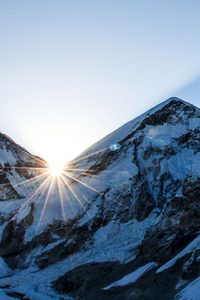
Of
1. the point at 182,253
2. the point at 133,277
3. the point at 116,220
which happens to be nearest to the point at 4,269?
the point at 116,220

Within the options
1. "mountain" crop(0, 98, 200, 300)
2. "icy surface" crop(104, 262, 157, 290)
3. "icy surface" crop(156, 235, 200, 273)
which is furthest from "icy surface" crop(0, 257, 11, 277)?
"icy surface" crop(156, 235, 200, 273)

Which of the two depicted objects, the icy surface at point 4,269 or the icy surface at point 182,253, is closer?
the icy surface at point 182,253

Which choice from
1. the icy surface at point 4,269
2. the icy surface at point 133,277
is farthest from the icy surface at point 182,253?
the icy surface at point 4,269

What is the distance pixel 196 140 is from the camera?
100m

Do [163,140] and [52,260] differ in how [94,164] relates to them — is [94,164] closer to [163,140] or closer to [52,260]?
[163,140]

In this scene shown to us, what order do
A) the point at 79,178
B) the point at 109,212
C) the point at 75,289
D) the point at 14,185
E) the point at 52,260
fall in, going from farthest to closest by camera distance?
1. the point at 14,185
2. the point at 79,178
3. the point at 109,212
4. the point at 52,260
5. the point at 75,289

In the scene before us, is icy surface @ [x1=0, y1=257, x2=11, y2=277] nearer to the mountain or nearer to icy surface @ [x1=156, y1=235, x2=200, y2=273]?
the mountain

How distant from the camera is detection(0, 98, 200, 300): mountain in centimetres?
6938

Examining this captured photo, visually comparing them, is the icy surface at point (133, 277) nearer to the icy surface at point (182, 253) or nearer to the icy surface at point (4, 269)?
the icy surface at point (182, 253)

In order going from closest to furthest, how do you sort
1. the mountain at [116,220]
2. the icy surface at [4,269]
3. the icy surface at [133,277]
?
the icy surface at [133,277] < the mountain at [116,220] < the icy surface at [4,269]

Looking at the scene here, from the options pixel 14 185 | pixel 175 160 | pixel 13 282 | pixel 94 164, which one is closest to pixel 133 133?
pixel 94 164

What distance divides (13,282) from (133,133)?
40.0m

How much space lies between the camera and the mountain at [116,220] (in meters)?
69.4

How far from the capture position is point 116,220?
91500mm
